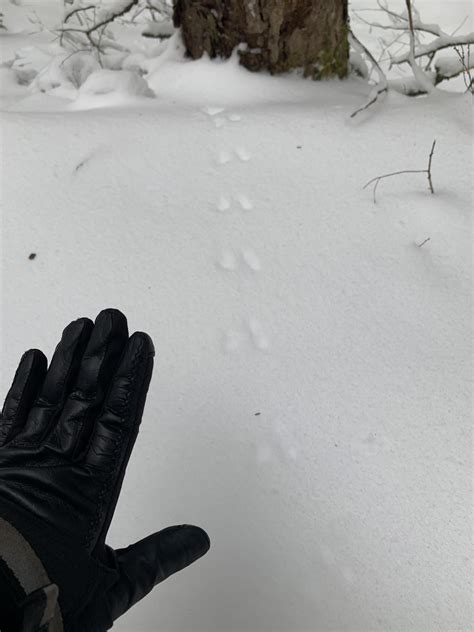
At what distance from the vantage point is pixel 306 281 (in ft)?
3.83

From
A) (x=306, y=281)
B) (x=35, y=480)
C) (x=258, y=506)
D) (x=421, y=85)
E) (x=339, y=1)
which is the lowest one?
(x=258, y=506)

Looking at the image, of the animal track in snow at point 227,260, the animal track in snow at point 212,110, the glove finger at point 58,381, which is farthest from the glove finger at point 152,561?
the animal track in snow at point 212,110

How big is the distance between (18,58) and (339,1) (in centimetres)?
146

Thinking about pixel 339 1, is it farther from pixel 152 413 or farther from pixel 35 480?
pixel 35 480

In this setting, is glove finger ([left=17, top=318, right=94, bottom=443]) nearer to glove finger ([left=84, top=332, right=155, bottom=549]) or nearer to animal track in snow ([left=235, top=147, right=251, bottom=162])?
glove finger ([left=84, top=332, right=155, bottom=549])

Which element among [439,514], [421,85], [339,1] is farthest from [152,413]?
[339,1]

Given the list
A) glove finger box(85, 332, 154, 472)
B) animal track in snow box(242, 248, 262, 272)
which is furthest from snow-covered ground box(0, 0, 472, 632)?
glove finger box(85, 332, 154, 472)

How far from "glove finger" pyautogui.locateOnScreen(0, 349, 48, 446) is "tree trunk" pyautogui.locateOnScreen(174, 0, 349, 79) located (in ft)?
4.14

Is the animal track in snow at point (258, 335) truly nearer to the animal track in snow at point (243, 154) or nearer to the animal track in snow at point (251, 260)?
the animal track in snow at point (251, 260)

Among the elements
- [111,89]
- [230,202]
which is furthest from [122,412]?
[111,89]

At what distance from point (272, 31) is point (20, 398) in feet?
4.44

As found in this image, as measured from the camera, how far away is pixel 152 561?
0.83m

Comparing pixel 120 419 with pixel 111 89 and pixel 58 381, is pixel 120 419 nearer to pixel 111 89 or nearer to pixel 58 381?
pixel 58 381

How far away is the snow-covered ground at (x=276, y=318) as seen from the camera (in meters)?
0.86
